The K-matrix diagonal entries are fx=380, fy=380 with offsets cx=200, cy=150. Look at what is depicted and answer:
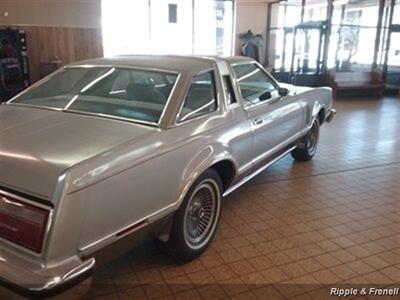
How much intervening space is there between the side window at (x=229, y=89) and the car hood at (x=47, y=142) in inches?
37.5

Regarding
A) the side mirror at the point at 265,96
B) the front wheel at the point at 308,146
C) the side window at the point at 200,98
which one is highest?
the side window at the point at 200,98

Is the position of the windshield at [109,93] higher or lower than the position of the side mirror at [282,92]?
higher

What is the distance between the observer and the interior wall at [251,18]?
13734 mm

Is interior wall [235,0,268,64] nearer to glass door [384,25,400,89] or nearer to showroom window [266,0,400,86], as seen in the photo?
showroom window [266,0,400,86]

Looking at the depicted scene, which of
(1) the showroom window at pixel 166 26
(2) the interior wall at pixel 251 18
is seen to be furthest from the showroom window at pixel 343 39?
(1) the showroom window at pixel 166 26

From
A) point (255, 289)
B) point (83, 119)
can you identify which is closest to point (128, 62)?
point (83, 119)

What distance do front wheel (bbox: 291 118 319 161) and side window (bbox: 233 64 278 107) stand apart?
1.12 m

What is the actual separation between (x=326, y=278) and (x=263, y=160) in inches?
49.9

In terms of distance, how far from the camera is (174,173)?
216 centimetres

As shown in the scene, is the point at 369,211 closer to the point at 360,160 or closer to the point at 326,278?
the point at 326,278

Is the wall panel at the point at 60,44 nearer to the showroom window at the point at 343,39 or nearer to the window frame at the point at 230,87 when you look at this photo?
the showroom window at the point at 343,39

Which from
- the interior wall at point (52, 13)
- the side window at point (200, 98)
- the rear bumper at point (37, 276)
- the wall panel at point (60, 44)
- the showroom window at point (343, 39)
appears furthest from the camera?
the showroom window at point (343, 39)

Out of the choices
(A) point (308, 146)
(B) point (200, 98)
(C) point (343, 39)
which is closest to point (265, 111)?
(B) point (200, 98)

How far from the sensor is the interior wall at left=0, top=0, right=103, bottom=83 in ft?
29.9
